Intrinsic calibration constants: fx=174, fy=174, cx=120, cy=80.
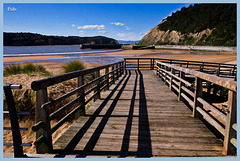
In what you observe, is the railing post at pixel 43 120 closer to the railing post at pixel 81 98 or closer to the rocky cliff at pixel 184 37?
the railing post at pixel 81 98

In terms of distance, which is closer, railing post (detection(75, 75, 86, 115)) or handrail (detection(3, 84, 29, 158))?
handrail (detection(3, 84, 29, 158))

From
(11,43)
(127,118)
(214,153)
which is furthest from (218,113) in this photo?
(11,43)

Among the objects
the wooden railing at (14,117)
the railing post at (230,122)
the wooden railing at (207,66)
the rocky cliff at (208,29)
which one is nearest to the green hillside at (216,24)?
the rocky cliff at (208,29)

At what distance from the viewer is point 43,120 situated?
2.61 m

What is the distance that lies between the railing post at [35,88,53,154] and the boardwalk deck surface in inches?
8.5

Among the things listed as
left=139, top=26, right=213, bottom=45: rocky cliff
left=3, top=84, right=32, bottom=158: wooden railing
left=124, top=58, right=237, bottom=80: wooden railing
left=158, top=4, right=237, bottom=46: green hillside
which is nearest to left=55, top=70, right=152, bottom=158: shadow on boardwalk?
left=3, top=84, right=32, bottom=158: wooden railing

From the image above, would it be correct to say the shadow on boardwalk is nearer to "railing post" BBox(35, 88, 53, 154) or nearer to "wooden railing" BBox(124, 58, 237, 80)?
"railing post" BBox(35, 88, 53, 154)

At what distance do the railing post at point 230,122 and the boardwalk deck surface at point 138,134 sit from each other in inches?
5.9

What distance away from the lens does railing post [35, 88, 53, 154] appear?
259 centimetres

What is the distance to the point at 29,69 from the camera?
36.0 ft

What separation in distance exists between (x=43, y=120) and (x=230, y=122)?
2744 millimetres

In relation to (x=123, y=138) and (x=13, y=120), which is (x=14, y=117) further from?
(x=123, y=138)

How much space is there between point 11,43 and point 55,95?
220104mm

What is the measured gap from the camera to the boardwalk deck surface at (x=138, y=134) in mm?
2726
